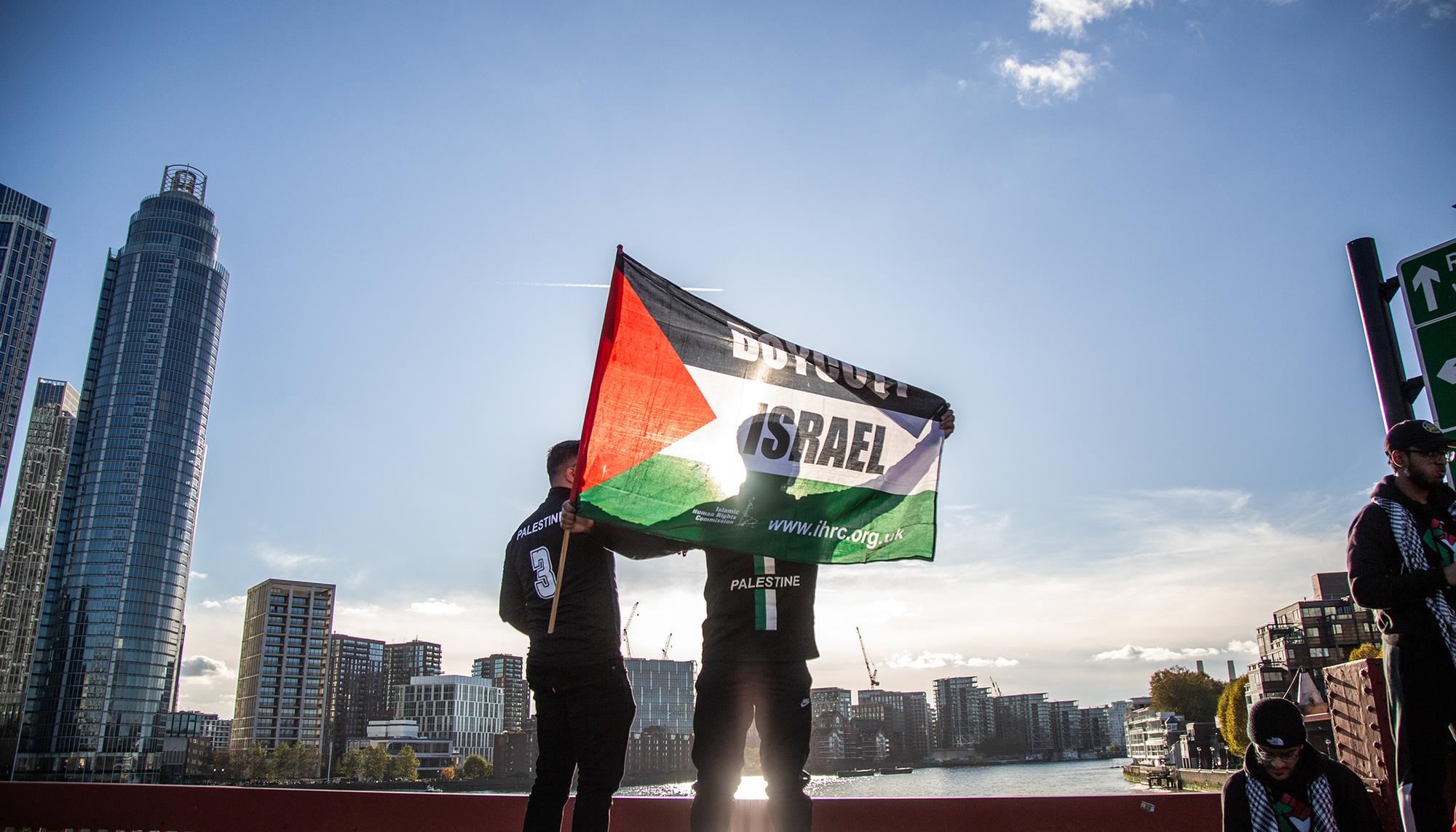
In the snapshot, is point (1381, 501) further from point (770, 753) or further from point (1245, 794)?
point (770, 753)

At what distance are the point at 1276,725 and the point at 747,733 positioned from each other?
2379 mm

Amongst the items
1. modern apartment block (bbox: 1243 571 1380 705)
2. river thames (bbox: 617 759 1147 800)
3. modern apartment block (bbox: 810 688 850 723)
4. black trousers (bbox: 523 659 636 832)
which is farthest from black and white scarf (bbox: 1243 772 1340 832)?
modern apartment block (bbox: 810 688 850 723)

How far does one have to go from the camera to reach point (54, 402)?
569 ft

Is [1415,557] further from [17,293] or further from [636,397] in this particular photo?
[17,293]

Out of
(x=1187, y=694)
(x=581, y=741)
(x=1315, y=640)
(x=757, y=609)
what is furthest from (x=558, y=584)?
(x=1187, y=694)

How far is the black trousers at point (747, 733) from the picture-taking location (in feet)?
12.9

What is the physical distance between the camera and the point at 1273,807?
3639mm

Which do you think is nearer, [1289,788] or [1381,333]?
[1289,788]

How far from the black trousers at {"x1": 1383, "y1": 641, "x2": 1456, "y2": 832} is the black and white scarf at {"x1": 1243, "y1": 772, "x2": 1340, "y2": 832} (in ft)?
1.50

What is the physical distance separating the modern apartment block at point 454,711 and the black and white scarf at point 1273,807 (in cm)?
17320

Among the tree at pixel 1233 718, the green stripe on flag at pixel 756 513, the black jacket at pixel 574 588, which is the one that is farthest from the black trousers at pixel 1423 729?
the tree at pixel 1233 718

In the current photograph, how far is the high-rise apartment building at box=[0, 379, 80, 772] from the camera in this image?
138750 millimetres

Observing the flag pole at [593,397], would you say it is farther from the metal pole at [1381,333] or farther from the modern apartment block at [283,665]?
the modern apartment block at [283,665]

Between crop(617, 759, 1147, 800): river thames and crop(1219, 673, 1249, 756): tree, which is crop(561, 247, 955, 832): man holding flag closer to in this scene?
crop(1219, 673, 1249, 756): tree
